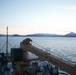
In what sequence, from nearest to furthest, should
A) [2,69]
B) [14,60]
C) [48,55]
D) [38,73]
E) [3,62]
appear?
[48,55], [14,60], [38,73], [2,69], [3,62]

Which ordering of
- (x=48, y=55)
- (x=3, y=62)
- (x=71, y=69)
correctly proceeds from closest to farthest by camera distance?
(x=71, y=69)
(x=48, y=55)
(x=3, y=62)

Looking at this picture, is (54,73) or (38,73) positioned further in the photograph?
(54,73)

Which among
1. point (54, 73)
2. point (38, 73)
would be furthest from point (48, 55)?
point (54, 73)

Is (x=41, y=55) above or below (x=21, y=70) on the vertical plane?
above


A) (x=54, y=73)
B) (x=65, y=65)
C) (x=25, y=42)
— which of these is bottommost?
(x=54, y=73)

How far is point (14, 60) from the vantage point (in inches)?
575

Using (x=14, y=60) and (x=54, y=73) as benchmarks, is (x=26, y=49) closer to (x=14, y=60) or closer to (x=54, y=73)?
(x=14, y=60)

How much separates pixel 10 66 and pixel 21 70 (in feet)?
23.7

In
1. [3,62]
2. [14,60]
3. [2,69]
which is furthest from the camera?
[3,62]

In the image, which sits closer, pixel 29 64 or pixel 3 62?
pixel 29 64

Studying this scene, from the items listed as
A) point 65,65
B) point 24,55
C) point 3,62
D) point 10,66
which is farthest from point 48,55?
point 3,62

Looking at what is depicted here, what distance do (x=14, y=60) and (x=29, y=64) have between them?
132cm

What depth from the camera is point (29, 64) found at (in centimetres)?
1529

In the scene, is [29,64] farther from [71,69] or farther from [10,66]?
[10,66]
